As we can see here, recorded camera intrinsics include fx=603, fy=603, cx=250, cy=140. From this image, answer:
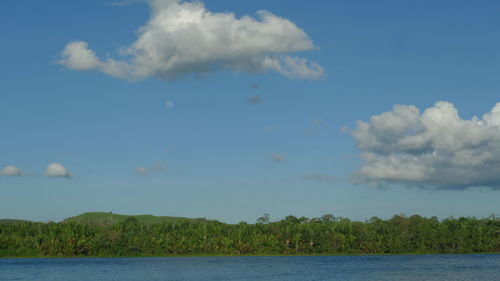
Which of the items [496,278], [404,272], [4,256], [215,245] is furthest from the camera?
[215,245]

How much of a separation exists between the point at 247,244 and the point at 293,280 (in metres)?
96.9

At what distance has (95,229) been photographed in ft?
655

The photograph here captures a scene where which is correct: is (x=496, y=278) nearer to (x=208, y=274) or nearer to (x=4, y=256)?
(x=208, y=274)

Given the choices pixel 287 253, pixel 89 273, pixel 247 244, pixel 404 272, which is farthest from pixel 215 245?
pixel 404 272

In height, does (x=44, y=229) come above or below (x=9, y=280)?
above

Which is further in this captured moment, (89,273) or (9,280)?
(89,273)

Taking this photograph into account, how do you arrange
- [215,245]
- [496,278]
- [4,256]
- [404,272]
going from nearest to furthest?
1. [496,278]
2. [404,272]
3. [4,256]
4. [215,245]

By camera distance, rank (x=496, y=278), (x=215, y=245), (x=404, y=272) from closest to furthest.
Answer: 1. (x=496, y=278)
2. (x=404, y=272)
3. (x=215, y=245)

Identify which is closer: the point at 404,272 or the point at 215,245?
the point at 404,272

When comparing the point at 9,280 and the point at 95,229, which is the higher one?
the point at 95,229

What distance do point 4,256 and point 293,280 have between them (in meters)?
110

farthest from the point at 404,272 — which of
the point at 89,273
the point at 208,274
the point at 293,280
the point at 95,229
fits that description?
the point at 95,229

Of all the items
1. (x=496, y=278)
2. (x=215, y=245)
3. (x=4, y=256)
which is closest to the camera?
(x=496, y=278)

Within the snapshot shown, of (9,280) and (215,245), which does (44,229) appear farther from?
(9,280)
